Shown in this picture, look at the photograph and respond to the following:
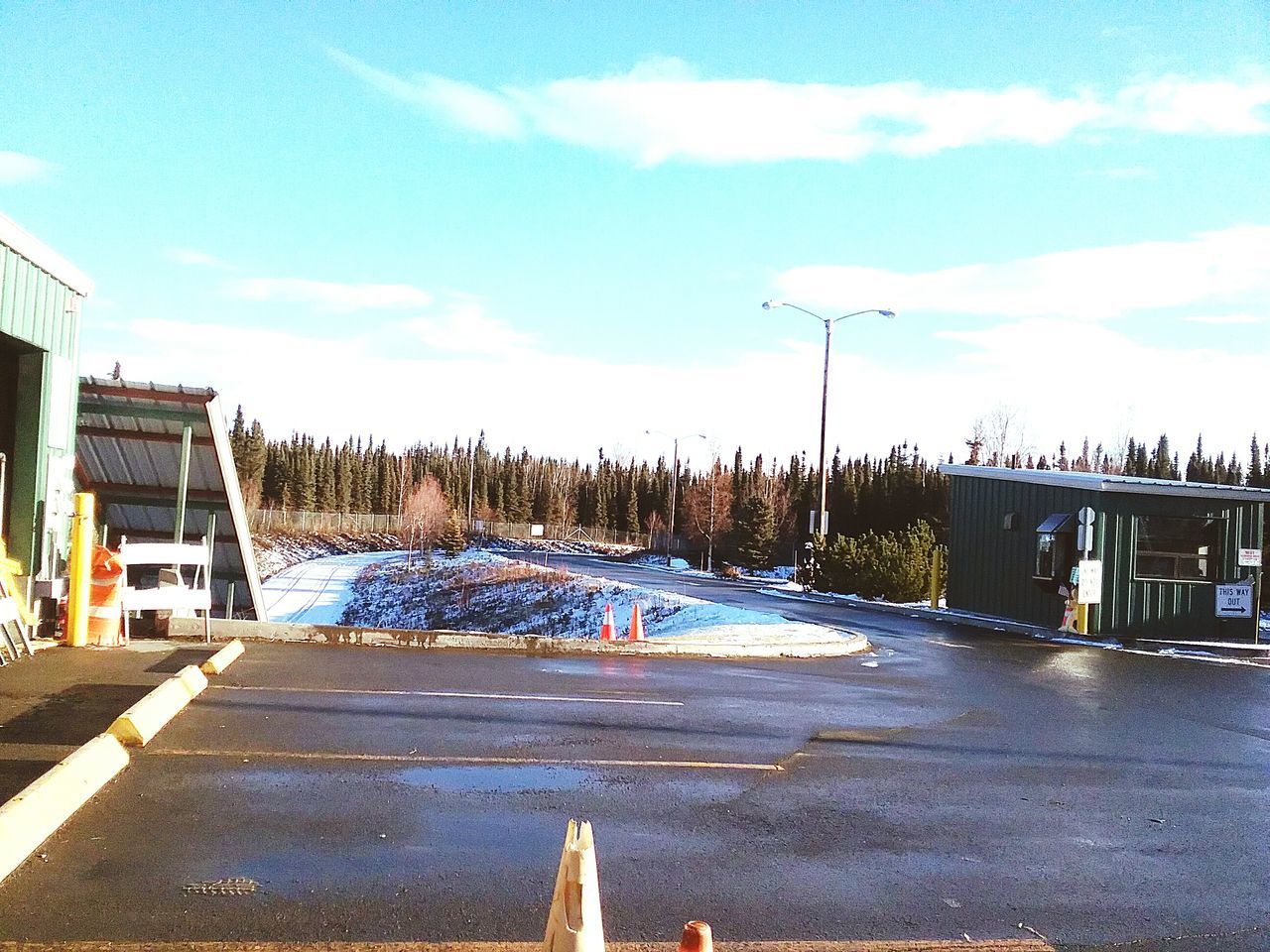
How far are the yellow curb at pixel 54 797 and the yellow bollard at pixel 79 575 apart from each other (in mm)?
5237

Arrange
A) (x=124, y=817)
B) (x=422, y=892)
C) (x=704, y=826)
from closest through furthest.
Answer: (x=422, y=892) → (x=124, y=817) → (x=704, y=826)

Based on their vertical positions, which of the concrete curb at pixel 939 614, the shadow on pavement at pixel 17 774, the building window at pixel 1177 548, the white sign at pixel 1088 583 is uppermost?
the building window at pixel 1177 548

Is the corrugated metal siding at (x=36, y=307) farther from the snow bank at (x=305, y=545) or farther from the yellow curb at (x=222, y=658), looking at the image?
the snow bank at (x=305, y=545)

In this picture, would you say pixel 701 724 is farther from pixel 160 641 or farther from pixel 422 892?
pixel 160 641

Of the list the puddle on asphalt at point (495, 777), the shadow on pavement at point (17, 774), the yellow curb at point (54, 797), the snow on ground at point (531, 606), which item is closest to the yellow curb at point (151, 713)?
the yellow curb at point (54, 797)

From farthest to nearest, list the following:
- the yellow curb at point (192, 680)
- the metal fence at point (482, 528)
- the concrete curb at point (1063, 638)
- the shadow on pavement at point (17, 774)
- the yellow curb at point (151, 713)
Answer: the metal fence at point (482, 528) → the concrete curb at point (1063, 638) → the yellow curb at point (192, 680) → the yellow curb at point (151, 713) → the shadow on pavement at point (17, 774)

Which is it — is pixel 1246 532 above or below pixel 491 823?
above

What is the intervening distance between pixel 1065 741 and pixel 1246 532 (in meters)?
15.9

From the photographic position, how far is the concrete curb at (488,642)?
1341 centimetres

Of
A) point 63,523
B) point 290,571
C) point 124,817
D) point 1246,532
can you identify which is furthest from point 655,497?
point 124,817

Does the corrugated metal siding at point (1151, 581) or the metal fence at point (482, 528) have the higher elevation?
the corrugated metal siding at point (1151, 581)

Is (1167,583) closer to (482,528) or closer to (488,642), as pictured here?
(488,642)

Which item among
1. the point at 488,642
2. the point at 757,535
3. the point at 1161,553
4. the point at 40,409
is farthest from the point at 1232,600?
the point at 757,535

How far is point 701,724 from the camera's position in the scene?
9.18 metres
